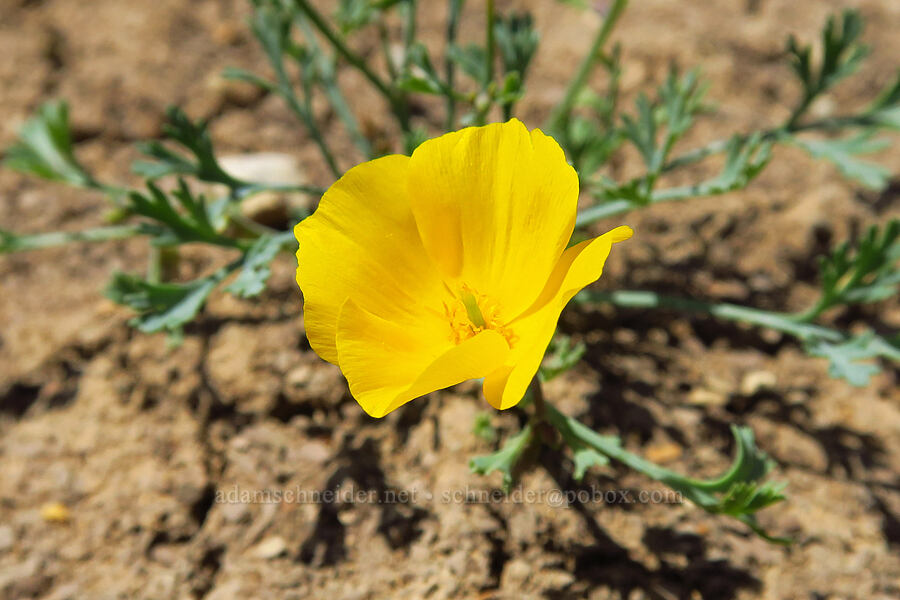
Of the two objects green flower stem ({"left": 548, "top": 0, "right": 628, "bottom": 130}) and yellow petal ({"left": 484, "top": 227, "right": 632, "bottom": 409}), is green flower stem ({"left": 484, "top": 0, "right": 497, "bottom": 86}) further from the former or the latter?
yellow petal ({"left": 484, "top": 227, "right": 632, "bottom": 409})

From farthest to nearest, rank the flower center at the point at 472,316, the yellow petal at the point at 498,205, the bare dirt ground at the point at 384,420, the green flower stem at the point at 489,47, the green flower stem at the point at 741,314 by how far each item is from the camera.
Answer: the green flower stem at the point at 741,314
the green flower stem at the point at 489,47
the bare dirt ground at the point at 384,420
the flower center at the point at 472,316
the yellow petal at the point at 498,205

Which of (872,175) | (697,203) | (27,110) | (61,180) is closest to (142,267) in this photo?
(61,180)

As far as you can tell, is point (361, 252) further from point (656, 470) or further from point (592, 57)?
point (592, 57)

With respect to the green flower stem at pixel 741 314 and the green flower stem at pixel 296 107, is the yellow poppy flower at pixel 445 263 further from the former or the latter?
the green flower stem at pixel 296 107

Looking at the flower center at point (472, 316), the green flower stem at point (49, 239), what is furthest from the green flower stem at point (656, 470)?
the green flower stem at point (49, 239)

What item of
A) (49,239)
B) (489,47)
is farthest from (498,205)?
(49,239)

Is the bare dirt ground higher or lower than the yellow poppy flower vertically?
lower

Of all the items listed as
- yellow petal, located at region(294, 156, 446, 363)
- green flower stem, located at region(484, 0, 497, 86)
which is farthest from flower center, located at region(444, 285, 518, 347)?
green flower stem, located at region(484, 0, 497, 86)
